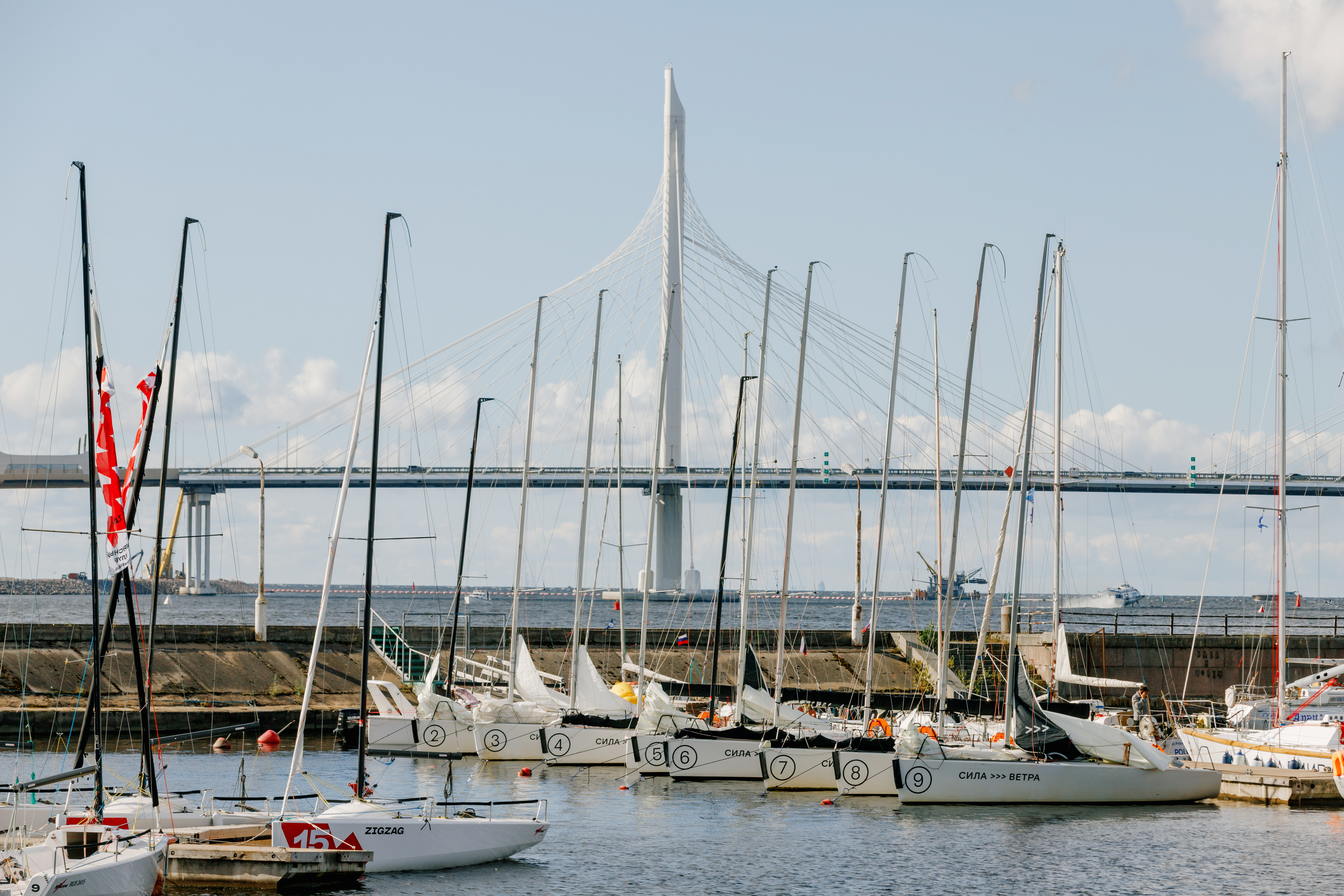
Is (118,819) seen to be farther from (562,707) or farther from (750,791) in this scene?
(562,707)

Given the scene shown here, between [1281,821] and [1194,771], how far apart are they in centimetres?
179

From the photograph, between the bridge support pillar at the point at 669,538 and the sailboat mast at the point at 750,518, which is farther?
the bridge support pillar at the point at 669,538

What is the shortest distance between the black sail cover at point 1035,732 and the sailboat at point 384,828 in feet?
29.9

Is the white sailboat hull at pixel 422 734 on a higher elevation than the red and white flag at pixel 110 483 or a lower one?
lower

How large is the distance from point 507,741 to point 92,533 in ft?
45.6

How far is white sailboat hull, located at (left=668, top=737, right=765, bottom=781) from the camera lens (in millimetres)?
27266

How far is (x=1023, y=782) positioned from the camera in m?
24.5

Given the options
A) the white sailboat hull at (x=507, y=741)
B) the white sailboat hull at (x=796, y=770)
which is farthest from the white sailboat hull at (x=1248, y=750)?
the white sailboat hull at (x=507, y=741)

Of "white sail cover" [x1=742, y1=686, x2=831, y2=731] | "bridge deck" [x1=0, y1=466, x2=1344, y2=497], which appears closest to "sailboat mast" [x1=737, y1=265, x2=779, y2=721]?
"white sail cover" [x1=742, y1=686, x2=831, y2=731]

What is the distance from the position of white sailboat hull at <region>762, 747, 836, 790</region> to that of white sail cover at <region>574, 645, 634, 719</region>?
592 centimetres

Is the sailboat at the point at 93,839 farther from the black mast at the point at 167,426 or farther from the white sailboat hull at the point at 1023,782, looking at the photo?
the white sailboat hull at the point at 1023,782

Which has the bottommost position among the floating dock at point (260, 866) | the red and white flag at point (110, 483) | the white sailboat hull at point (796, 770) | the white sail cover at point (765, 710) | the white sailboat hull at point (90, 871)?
the floating dock at point (260, 866)

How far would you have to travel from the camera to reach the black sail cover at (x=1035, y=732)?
24.9 metres

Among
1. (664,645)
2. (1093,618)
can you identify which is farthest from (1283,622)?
(1093,618)
